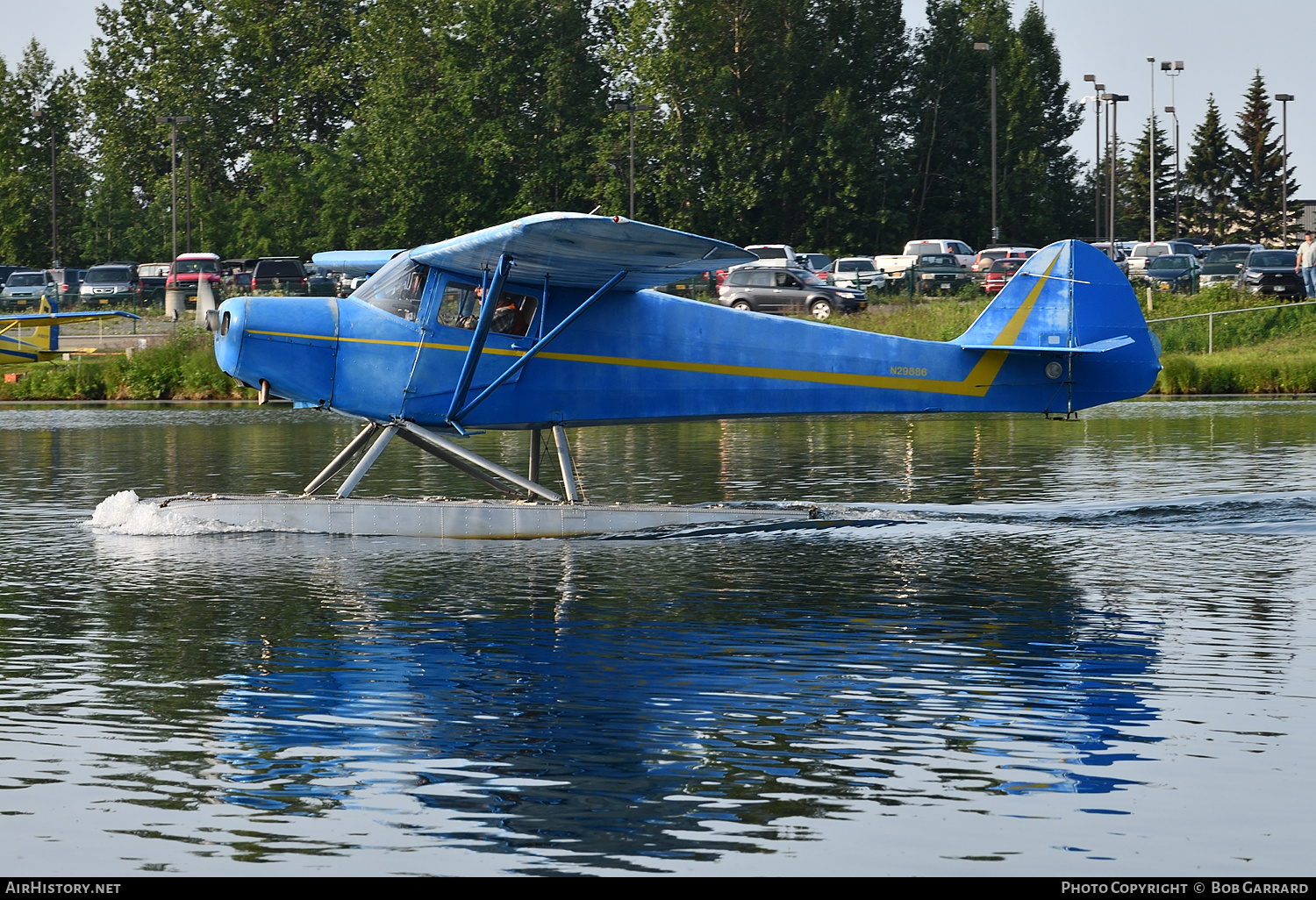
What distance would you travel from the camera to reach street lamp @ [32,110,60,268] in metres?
79.3

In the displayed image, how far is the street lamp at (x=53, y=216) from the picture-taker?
7931 cm

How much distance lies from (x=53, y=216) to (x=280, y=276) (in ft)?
109

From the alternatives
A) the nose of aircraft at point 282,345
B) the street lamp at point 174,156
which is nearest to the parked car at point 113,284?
the street lamp at point 174,156

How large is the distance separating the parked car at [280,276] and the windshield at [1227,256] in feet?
102

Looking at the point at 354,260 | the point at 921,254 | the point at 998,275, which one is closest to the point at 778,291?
the point at 998,275

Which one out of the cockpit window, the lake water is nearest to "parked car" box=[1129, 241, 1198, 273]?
the lake water

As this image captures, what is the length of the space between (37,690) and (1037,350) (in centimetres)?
957

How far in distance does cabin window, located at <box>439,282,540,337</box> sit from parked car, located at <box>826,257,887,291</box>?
1321 inches

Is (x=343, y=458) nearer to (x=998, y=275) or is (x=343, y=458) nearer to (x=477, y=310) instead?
(x=477, y=310)

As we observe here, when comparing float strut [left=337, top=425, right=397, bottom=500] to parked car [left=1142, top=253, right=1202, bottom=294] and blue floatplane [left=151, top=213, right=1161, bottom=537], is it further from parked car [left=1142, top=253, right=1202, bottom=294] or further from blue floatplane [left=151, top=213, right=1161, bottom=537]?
parked car [left=1142, top=253, right=1202, bottom=294]

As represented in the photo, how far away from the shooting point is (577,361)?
13852mm

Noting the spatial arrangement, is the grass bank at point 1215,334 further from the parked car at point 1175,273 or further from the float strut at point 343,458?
the float strut at point 343,458
